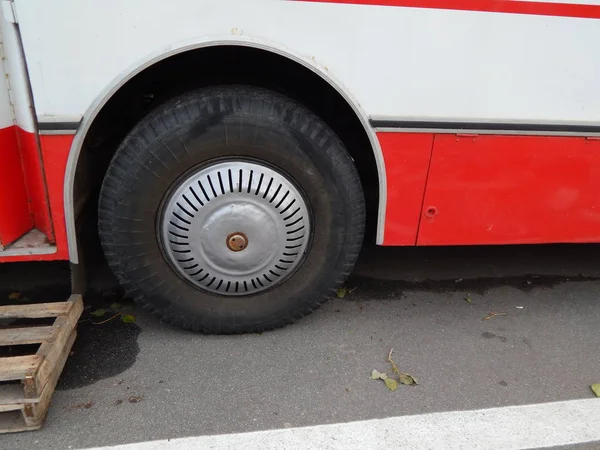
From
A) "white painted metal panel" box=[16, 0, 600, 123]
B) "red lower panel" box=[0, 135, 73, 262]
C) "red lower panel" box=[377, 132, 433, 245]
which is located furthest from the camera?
"red lower panel" box=[377, 132, 433, 245]

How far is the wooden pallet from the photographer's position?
1895 mm

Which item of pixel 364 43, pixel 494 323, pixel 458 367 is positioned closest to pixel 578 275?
pixel 494 323

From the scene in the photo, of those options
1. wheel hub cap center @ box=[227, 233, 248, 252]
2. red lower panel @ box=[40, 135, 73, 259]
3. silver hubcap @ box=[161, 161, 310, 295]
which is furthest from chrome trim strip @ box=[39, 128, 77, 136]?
wheel hub cap center @ box=[227, 233, 248, 252]

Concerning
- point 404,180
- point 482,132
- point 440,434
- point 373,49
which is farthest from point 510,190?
point 440,434

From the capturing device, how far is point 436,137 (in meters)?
2.33

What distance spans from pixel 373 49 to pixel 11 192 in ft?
5.65

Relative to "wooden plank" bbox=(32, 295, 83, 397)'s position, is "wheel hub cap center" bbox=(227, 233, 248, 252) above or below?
above

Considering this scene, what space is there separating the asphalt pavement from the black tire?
19 cm

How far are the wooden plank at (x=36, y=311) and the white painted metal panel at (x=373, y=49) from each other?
3.04 ft

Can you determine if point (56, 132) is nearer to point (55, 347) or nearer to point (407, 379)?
point (55, 347)

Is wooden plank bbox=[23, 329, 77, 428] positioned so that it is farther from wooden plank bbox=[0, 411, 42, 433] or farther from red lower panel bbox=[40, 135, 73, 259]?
red lower panel bbox=[40, 135, 73, 259]

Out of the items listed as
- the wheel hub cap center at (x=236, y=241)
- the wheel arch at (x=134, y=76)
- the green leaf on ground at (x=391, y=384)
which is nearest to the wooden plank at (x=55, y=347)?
the wheel arch at (x=134, y=76)

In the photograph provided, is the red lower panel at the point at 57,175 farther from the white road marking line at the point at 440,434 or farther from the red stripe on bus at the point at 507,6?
the red stripe on bus at the point at 507,6

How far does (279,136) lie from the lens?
7.49 ft
